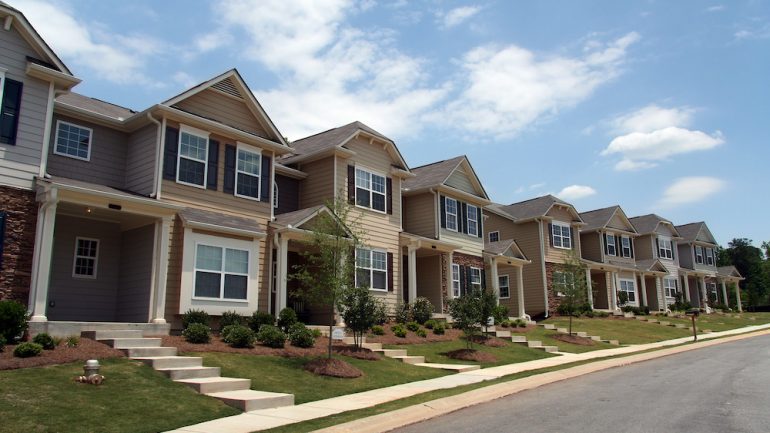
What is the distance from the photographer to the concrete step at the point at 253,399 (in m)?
11.7

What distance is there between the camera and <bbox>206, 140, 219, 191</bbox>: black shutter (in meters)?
20.8

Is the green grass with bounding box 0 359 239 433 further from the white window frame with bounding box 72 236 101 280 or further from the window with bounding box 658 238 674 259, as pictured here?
the window with bounding box 658 238 674 259

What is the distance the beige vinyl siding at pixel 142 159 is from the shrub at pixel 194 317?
4149mm

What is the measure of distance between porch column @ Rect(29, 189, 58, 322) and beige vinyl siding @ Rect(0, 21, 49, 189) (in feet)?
3.15

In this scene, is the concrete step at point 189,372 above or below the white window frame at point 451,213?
below

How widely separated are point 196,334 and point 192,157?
6629 mm

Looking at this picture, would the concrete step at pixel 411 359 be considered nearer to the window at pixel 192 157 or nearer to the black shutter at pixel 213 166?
the black shutter at pixel 213 166

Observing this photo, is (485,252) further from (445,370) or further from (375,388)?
(375,388)

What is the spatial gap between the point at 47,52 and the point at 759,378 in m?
21.3

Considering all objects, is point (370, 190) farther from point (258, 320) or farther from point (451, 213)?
point (258, 320)

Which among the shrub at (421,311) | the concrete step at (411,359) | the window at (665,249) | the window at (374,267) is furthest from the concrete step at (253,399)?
the window at (665,249)

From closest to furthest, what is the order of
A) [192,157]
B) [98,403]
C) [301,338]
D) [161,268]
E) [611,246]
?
1. [98,403]
2. [161,268]
3. [301,338]
4. [192,157]
5. [611,246]

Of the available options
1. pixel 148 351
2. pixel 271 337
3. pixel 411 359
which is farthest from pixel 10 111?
pixel 411 359

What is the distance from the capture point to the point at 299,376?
1507 centimetres
